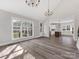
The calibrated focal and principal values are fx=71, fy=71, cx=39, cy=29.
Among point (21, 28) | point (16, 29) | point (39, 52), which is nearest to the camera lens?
point (39, 52)

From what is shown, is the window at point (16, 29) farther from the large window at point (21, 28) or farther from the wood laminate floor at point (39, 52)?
the wood laminate floor at point (39, 52)

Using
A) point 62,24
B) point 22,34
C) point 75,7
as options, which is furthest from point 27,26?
point 62,24

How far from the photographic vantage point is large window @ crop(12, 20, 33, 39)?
21.1 feet

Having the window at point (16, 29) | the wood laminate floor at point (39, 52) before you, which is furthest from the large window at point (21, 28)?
the wood laminate floor at point (39, 52)

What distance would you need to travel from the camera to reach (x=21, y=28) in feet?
23.5

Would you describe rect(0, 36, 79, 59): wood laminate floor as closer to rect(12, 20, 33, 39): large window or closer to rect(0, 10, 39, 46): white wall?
rect(0, 10, 39, 46): white wall

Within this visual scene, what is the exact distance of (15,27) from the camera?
652cm

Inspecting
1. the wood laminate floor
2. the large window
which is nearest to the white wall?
the large window

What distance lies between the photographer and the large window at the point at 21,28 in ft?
21.1

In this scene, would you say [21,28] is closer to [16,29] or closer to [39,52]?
[16,29]

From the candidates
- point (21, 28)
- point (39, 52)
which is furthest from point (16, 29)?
point (39, 52)

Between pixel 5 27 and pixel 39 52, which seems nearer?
pixel 39 52

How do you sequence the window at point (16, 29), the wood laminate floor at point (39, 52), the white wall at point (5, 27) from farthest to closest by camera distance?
the window at point (16, 29)
the white wall at point (5, 27)
the wood laminate floor at point (39, 52)

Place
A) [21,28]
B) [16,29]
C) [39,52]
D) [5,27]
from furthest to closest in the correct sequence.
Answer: [21,28]
[16,29]
[5,27]
[39,52]
